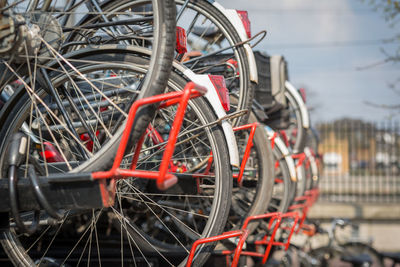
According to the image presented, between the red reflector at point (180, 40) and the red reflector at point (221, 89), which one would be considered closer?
the red reflector at point (221, 89)

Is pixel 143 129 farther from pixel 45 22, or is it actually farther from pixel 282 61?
pixel 282 61

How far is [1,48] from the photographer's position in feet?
7.48

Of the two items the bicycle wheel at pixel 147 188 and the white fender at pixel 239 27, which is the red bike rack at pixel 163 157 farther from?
the white fender at pixel 239 27

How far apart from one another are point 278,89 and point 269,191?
5.13ft

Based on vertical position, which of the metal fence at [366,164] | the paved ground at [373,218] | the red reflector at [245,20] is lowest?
the paved ground at [373,218]

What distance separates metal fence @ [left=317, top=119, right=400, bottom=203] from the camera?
1283 cm

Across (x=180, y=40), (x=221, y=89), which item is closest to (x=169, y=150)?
(x=221, y=89)

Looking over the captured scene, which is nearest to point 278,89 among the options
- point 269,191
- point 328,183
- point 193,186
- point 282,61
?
point 282,61

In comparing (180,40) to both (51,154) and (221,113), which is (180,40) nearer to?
(221,113)

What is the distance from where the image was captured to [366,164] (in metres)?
14.1

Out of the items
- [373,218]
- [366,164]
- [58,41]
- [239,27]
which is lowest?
[373,218]

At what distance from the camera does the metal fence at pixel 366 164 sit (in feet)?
42.1

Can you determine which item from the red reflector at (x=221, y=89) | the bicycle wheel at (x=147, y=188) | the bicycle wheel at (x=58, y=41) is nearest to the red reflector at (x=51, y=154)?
the bicycle wheel at (x=147, y=188)

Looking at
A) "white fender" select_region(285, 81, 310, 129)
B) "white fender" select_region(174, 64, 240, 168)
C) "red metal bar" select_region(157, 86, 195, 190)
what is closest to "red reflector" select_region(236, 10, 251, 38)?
"white fender" select_region(174, 64, 240, 168)
